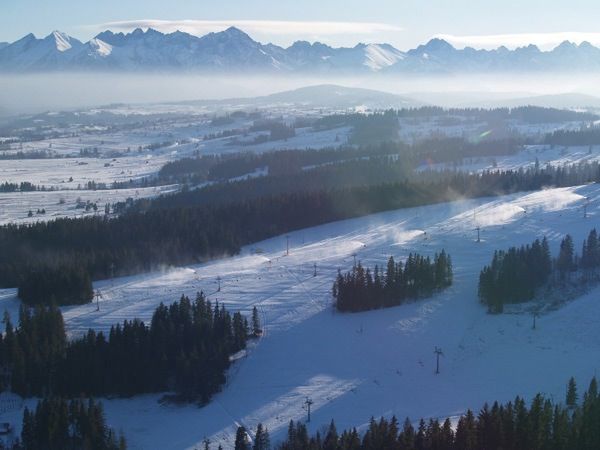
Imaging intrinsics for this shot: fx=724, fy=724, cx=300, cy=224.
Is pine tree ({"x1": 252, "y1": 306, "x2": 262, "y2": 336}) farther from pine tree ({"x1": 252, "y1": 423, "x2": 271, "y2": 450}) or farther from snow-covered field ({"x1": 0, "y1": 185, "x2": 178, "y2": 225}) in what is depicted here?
snow-covered field ({"x1": 0, "y1": 185, "x2": 178, "y2": 225})

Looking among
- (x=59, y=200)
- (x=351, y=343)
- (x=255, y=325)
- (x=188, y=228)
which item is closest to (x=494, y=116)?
(x=59, y=200)

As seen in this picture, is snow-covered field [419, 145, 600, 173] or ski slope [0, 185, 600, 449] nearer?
ski slope [0, 185, 600, 449]

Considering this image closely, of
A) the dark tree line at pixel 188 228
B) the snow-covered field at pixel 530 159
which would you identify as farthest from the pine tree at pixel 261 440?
the snow-covered field at pixel 530 159

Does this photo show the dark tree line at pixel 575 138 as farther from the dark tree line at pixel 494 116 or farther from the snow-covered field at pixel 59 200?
the snow-covered field at pixel 59 200

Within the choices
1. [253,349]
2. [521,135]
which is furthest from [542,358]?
[521,135]

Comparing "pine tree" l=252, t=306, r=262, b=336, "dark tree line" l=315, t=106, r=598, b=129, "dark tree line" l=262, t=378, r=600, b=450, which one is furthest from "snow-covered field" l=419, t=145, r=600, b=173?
"dark tree line" l=262, t=378, r=600, b=450

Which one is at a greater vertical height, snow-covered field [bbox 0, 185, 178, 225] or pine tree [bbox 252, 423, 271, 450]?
snow-covered field [bbox 0, 185, 178, 225]
